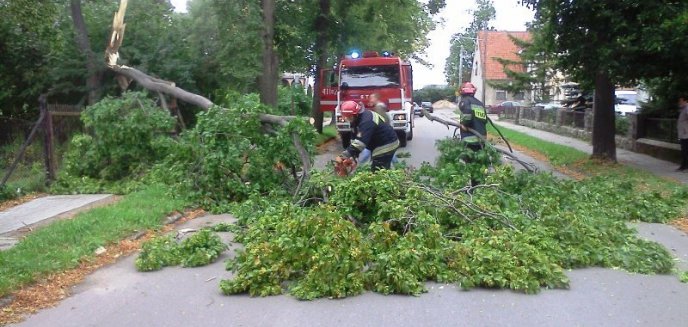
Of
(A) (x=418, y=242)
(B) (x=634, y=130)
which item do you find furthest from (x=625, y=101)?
(A) (x=418, y=242)

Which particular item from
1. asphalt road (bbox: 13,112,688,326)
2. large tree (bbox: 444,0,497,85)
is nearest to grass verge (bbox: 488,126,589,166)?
asphalt road (bbox: 13,112,688,326)

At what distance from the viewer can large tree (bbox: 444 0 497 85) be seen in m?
91.8

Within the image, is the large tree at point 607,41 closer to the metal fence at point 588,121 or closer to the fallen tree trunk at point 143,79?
the metal fence at point 588,121

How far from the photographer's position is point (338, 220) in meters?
7.02

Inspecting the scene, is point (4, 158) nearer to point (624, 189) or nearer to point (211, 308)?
point (211, 308)

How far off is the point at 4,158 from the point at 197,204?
6303 millimetres

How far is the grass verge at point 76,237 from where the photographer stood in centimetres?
710

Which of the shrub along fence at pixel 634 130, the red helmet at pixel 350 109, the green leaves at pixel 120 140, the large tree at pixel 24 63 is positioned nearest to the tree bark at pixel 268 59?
the large tree at pixel 24 63

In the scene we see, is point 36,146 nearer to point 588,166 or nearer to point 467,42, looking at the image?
point 588,166

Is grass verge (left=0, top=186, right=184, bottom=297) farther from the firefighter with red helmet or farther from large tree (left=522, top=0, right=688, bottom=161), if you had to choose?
large tree (left=522, top=0, right=688, bottom=161)

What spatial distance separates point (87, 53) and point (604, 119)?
12682 mm

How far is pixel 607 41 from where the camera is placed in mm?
15945

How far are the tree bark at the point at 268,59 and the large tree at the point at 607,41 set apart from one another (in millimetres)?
6876

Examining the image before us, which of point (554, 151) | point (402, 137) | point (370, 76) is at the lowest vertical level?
point (554, 151)
